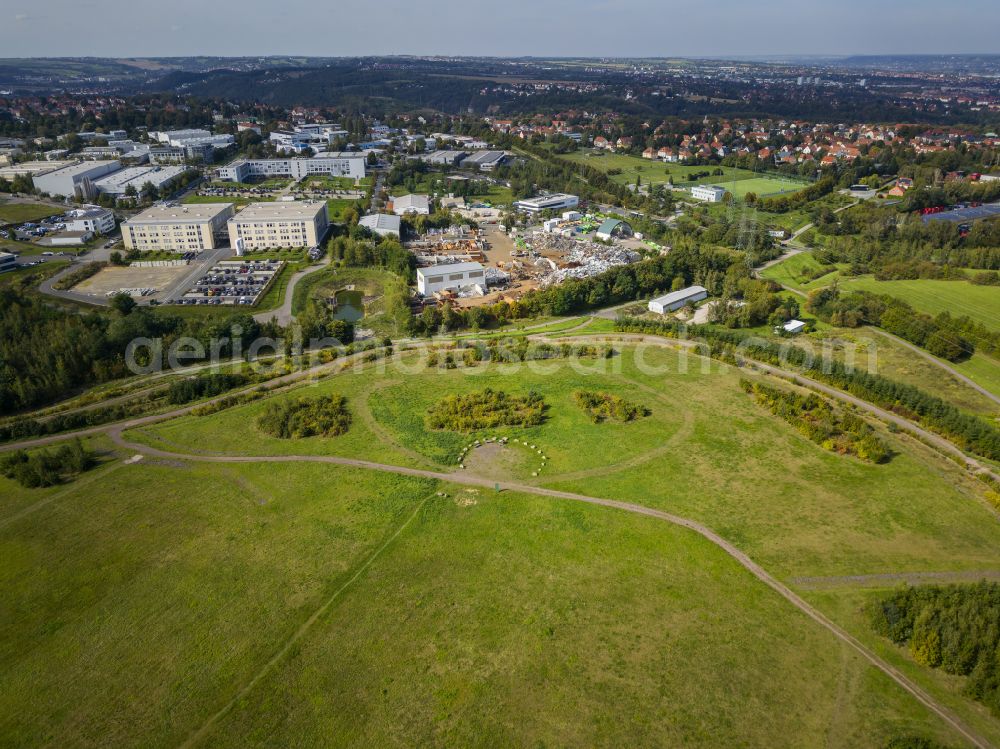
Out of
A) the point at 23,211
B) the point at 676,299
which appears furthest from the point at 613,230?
the point at 23,211

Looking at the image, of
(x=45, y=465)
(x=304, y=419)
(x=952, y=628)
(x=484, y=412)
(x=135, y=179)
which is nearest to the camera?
(x=952, y=628)

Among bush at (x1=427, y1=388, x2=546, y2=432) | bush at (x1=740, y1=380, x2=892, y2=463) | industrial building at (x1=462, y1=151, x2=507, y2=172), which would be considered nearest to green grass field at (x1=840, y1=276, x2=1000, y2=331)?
bush at (x1=740, y1=380, x2=892, y2=463)

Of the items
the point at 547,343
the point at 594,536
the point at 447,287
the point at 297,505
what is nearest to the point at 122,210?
the point at 447,287

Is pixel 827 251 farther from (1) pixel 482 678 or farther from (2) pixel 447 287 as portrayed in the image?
(1) pixel 482 678

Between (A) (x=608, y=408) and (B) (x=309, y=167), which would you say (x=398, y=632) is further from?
(B) (x=309, y=167)

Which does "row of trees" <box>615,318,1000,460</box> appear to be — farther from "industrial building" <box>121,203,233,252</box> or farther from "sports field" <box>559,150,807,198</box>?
"sports field" <box>559,150,807,198</box>

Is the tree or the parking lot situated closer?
the tree

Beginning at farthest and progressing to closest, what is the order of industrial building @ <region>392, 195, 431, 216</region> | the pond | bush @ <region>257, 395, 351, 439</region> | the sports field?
the sports field, industrial building @ <region>392, 195, 431, 216</region>, the pond, bush @ <region>257, 395, 351, 439</region>
